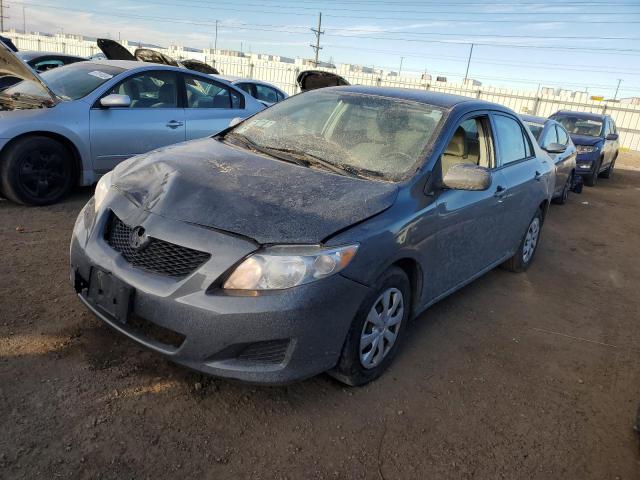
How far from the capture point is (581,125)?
12.6m

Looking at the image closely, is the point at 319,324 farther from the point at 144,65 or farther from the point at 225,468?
the point at 144,65

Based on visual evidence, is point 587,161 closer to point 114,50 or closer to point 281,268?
point 114,50

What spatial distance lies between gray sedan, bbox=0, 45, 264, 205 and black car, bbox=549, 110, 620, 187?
8.94 metres

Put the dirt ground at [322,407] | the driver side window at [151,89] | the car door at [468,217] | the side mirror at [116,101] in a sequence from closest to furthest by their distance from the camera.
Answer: the dirt ground at [322,407] < the car door at [468,217] < the side mirror at [116,101] < the driver side window at [151,89]

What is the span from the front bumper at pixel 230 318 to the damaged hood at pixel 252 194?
11 cm

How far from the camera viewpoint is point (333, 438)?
7.88 ft

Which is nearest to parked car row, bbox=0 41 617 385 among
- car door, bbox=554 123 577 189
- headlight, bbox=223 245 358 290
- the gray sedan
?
headlight, bbox=223 245 358 290

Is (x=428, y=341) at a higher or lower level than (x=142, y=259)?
lower

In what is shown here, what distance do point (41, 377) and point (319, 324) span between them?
4.69 ft

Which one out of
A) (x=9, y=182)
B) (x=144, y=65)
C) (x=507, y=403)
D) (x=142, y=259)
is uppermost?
(x=144, y=65)

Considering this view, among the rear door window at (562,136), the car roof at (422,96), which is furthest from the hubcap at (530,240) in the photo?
the rear door window at (562,136)

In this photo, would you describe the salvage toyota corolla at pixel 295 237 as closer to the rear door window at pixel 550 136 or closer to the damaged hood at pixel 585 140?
the rear door window at pixel 550 136

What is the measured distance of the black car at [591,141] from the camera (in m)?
11.5

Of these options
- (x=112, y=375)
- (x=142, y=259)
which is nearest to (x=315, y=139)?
(x=142, y=259)
